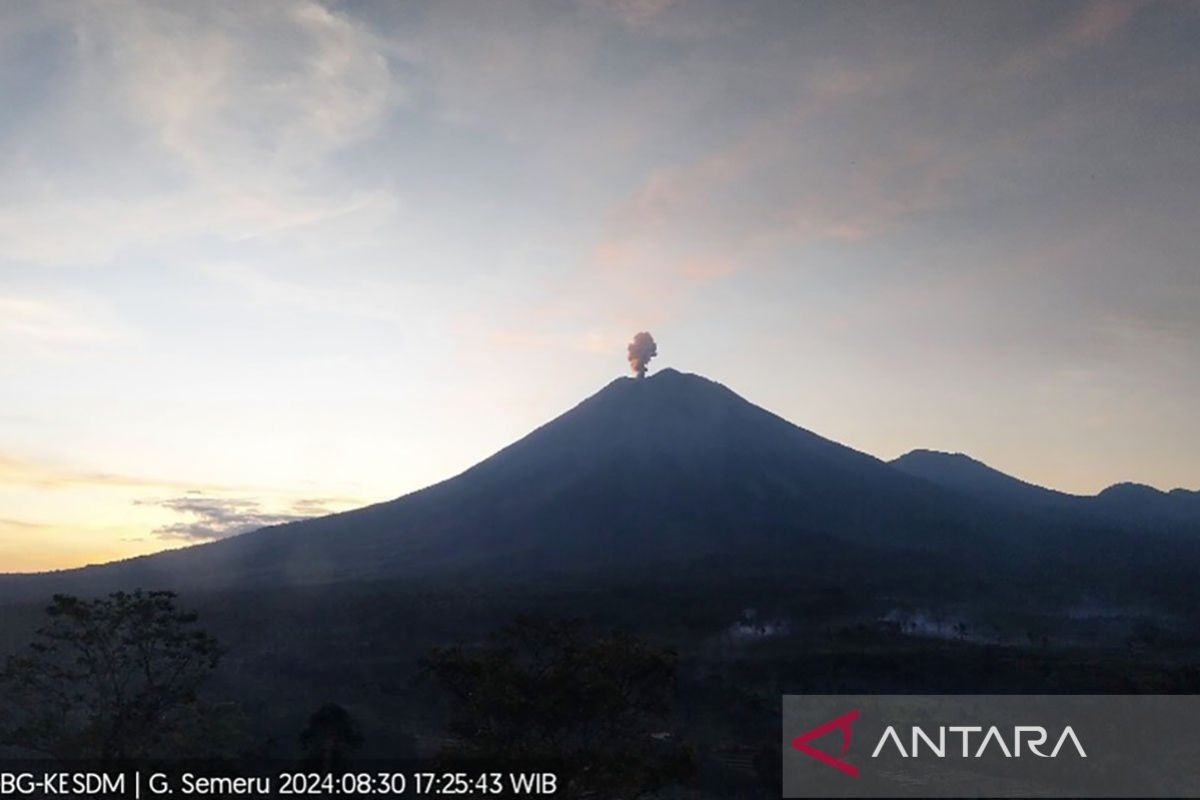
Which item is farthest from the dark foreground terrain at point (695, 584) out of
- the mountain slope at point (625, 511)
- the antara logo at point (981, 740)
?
the antara logo at point (981, 740)

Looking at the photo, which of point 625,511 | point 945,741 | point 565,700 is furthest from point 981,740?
point 625,511

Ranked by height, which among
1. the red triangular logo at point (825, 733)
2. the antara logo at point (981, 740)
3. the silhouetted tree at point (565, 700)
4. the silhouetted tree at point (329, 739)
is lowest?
the antara logo at point (981, 740)

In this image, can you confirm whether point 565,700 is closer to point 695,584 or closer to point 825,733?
point 825,733

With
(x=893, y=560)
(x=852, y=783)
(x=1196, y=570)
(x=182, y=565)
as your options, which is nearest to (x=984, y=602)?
(x=893, y=560)

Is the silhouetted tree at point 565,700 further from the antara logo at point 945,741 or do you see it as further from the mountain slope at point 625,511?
the mountain slope at point 625,511

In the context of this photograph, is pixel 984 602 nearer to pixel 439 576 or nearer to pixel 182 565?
pixel 439 576
